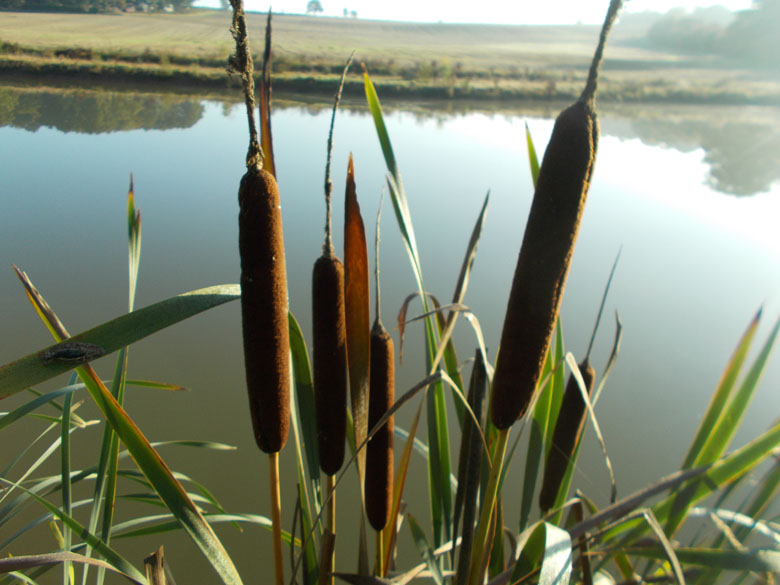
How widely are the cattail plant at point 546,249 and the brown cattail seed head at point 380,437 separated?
0.68 feet

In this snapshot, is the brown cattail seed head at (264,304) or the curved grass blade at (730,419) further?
the curved grass blade at (730,419)

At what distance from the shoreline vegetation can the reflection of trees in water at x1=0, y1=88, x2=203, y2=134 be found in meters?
1.19

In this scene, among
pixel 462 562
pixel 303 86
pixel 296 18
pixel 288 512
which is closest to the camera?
pixel 462 562

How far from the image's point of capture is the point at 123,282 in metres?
3.19

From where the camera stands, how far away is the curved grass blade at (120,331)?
1.23 ft

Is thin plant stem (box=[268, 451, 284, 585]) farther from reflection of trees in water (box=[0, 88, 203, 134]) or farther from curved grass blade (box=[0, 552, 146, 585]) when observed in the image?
reflection of trees in water (box=[0, 88, 203, 134])

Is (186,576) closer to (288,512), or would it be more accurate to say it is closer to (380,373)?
(288,512)

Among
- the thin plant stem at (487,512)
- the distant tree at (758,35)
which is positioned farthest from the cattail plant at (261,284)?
the distant tree at (758,35)

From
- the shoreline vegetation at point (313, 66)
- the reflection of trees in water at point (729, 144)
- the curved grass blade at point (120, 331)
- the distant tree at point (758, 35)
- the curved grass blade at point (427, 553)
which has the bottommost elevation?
the curved grass blade at point (427, 553)

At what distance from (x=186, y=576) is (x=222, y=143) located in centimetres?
643

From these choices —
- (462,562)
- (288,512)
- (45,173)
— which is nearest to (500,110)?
(45,173)

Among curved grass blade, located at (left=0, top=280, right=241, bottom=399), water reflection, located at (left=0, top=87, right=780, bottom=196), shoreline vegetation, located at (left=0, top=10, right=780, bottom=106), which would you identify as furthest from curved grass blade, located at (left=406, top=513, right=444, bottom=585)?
water reflection, located at (left=0, top=87, right=780, bottom=196)

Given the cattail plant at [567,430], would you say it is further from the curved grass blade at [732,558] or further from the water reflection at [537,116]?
the water reflection at [537,116]

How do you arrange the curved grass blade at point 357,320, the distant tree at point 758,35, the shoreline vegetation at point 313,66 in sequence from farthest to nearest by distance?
the distant tree at point 758,35
the shoreline vegetation at point 313,66
the curved grass blade at point 357,320
